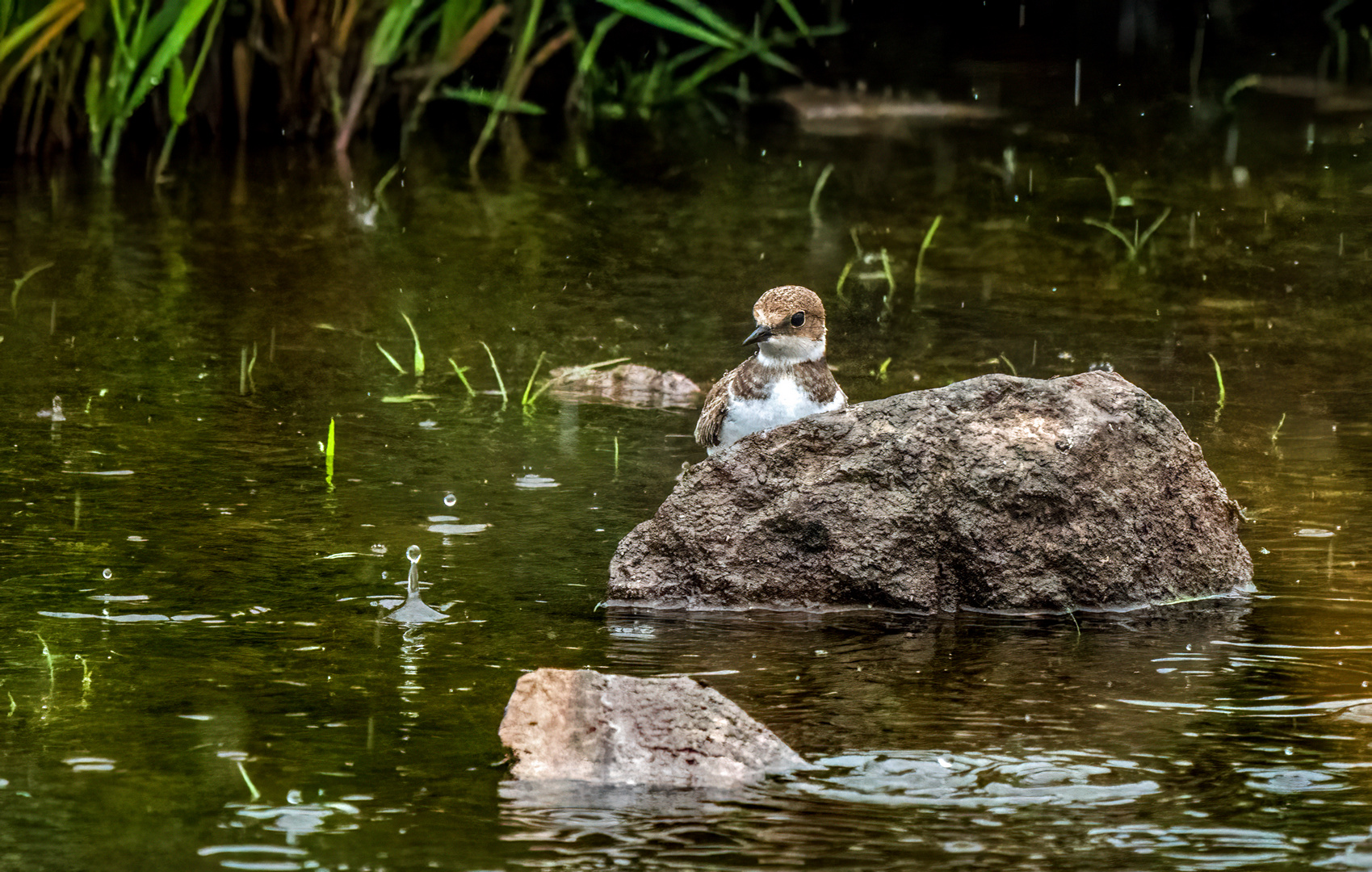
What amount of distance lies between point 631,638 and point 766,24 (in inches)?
451

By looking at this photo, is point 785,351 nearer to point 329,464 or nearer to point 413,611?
point 413,611

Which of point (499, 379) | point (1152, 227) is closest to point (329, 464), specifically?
point (499, 379)

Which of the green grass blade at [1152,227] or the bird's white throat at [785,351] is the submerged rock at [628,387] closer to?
the bird's white throat at [785,351]

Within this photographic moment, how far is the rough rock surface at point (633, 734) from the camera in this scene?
14.2ft

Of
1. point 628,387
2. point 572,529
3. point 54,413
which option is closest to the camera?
point 572,529

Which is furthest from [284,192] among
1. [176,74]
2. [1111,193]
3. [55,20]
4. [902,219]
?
[1111,193]

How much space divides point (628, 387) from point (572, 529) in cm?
194

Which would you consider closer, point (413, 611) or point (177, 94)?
point (413, 611)

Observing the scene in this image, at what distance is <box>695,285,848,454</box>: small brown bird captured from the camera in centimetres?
600

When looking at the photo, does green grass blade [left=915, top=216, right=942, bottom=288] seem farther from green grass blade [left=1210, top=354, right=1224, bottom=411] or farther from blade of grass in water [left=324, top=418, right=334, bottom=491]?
blade of grass in water [left=324, top=418, right=334, bottom=491]

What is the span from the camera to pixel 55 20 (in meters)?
10.5

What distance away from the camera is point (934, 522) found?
570 cm

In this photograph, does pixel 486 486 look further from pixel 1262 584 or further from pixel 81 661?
pixel 1262 584

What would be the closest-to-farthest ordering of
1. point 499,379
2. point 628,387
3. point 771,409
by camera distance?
1. point 771,409
2. point 499,379
3. point 628,387
